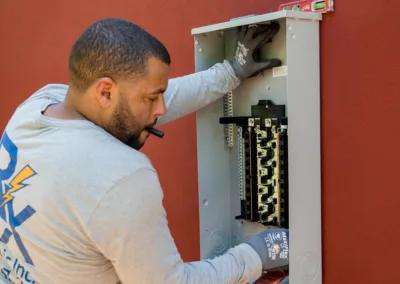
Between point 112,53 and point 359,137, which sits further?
point 359,137

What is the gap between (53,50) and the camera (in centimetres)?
335

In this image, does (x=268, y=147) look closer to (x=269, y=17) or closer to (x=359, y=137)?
(x=359, y=137)

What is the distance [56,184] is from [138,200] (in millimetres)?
204

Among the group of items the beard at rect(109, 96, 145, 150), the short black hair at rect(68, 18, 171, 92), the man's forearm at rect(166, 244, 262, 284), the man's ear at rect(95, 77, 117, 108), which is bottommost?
the man's forearm at rect(166, 244, 262, 284)

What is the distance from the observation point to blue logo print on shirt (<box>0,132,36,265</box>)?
50.7 inches

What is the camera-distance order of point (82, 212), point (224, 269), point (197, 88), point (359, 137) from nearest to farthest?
point (82, 212) → point (224, 269) → point (359, 137) → point (197, 88)

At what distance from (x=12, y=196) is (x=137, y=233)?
361 mm

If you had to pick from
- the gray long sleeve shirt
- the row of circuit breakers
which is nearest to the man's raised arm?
the row of circuit breakers

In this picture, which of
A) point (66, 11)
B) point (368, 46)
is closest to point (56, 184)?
point (368, 46)

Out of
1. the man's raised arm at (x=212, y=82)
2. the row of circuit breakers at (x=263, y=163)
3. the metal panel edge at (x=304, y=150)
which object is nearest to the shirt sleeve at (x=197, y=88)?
the man's raised arm at (x=212, y=82)

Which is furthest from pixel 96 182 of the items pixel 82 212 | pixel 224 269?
pixel 224 269

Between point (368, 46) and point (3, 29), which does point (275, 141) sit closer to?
point (368, 46)

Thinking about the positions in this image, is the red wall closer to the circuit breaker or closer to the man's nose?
the circuit breaker

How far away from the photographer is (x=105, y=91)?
129 cm
